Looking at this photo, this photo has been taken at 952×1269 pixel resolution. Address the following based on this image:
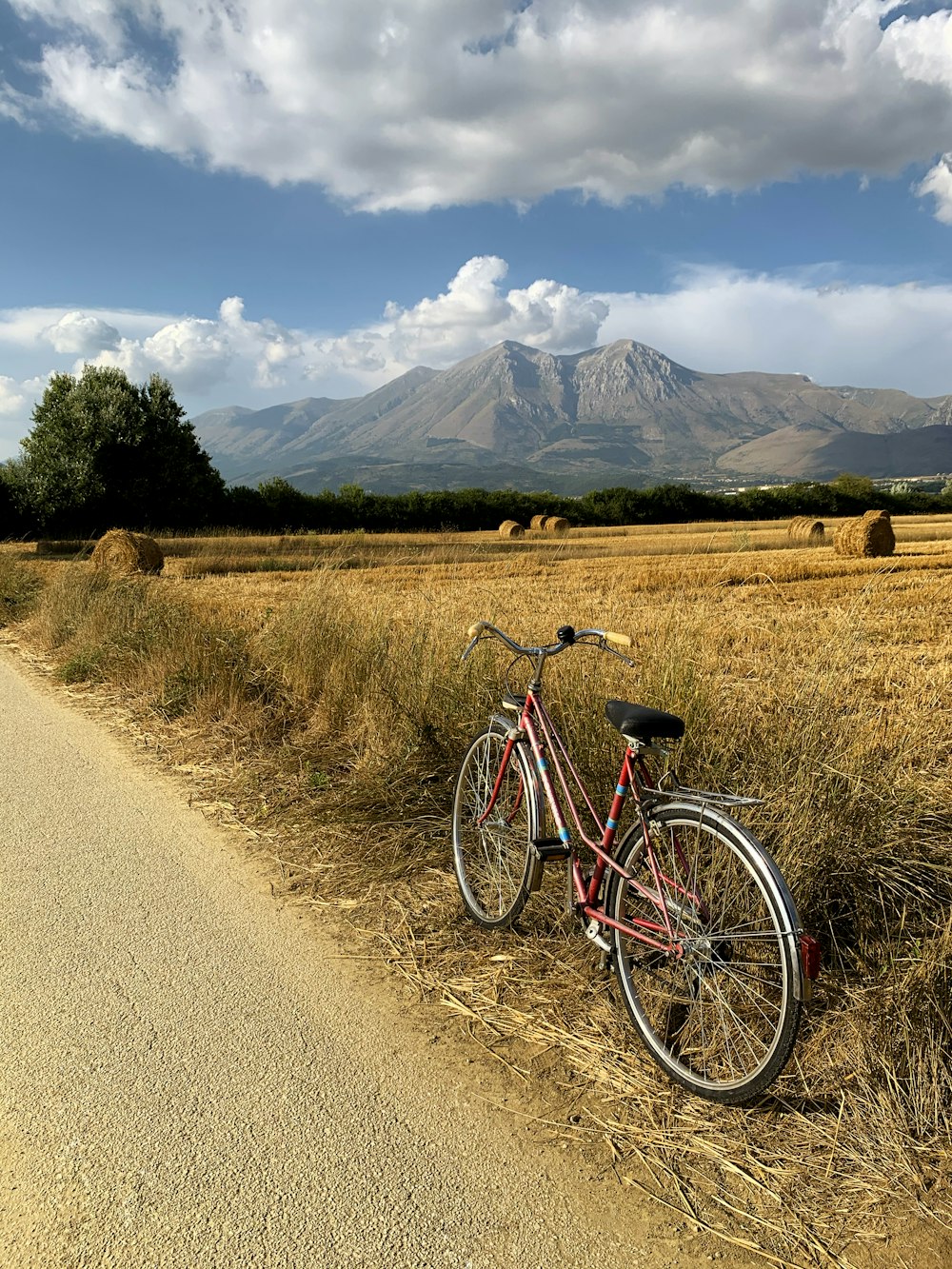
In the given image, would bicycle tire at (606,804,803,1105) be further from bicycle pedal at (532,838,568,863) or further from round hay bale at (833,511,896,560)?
round hay bale at (833,511,896,560)

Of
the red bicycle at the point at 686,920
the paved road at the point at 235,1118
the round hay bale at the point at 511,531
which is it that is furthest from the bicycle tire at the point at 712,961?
the round hay bale at the point at 511,531

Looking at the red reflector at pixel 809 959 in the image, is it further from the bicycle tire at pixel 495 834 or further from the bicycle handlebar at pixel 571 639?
the bicycle tire at pixel 495 834

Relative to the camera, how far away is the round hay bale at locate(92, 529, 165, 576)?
2300 centimetres

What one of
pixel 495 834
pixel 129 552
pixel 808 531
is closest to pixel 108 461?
pixel 129 552

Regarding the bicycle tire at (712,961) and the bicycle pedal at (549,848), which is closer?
the bicycle tire at (712,961)

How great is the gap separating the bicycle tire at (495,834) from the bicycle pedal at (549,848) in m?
0.05

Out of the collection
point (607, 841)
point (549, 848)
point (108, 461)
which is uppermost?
point (108, 461)

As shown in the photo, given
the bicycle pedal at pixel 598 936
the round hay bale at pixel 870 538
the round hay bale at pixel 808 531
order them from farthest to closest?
→ the round hay bale at pixel 808 531 → the round hay bale at pixel 870 538 → the bicycle pedal at pixel 598 936

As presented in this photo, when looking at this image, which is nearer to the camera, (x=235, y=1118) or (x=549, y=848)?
(x=235, y=1118)

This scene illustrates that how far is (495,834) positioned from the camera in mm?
4188

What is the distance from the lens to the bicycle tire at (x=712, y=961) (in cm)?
259

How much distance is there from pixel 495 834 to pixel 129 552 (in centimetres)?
2153

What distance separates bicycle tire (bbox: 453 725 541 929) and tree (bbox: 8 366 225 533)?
36.2 meters

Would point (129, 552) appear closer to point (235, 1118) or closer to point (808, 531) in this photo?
point (235, 1118)
